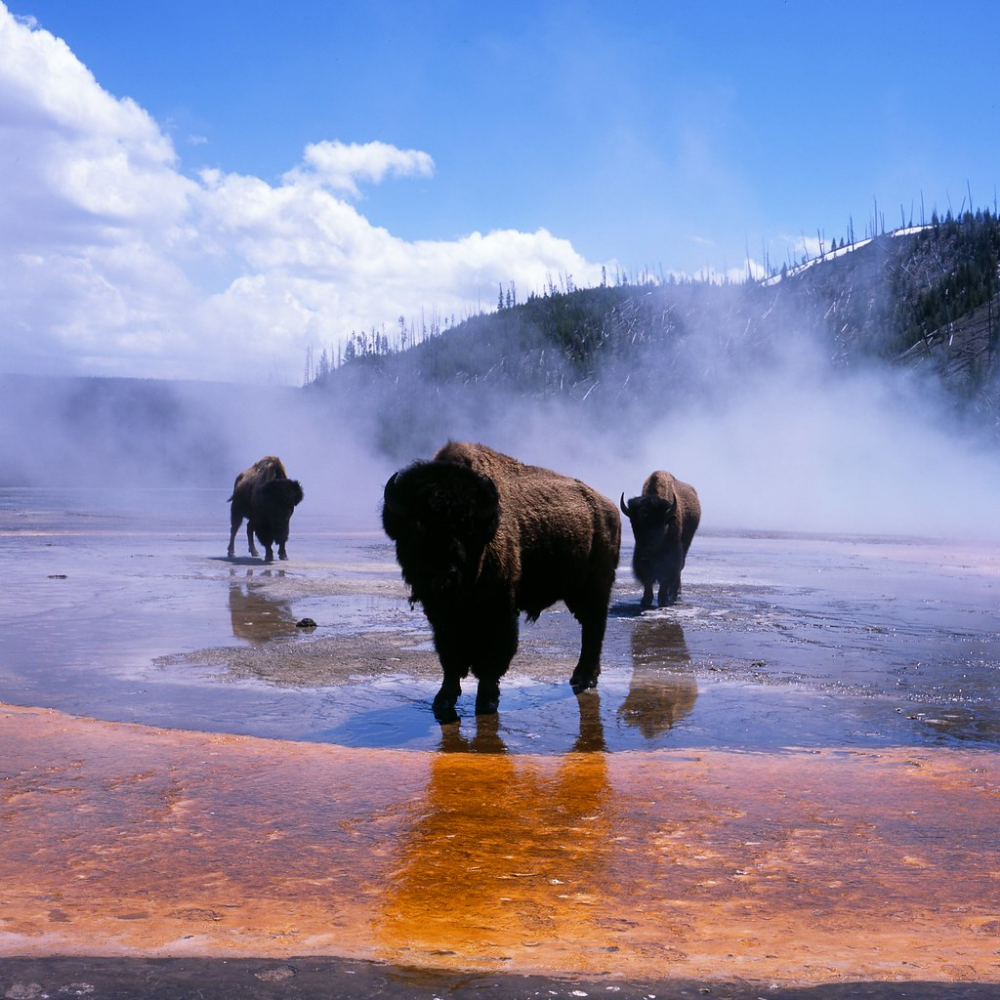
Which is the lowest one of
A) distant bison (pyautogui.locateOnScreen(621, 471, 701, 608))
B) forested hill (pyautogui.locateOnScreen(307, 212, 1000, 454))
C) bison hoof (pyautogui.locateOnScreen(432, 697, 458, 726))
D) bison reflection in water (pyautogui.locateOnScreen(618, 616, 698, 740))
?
bison reflection in water (pyautogui.locateOnScreen(618, 616, 698, 740))

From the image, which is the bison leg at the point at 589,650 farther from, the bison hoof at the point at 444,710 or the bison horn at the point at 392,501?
the bison horn at the point at 392,501

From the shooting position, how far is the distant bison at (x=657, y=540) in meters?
12.9

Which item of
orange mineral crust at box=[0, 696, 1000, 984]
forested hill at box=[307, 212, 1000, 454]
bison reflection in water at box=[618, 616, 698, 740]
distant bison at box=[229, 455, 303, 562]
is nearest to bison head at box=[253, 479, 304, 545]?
distant bison at box=[229, 455, 303, 562]

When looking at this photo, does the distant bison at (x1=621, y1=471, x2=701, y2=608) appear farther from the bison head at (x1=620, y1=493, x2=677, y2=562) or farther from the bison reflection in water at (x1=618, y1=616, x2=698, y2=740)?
the bison reflection in water at (x1=618, y1=616, x2=698, y2=740)

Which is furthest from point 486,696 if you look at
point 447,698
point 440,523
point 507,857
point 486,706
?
point 507,857

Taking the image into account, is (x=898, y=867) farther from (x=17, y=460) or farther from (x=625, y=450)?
(x=17, y=460)

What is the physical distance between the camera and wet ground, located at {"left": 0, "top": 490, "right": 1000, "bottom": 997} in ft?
10.2

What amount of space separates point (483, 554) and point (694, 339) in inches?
5079

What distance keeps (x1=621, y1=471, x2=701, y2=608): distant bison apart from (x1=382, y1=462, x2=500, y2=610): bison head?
19.8 feet

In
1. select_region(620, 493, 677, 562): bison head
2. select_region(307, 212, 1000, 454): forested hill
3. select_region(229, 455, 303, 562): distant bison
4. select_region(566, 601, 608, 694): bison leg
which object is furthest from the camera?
select_region(307, 212, 1000, 454): forested hill

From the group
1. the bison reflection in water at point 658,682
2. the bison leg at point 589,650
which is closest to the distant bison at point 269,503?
the bison reflection in water at point 658,682

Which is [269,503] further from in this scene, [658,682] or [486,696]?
[486,696]

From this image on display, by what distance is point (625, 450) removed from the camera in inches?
3344

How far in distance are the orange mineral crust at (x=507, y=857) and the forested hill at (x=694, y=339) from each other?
270 feet
